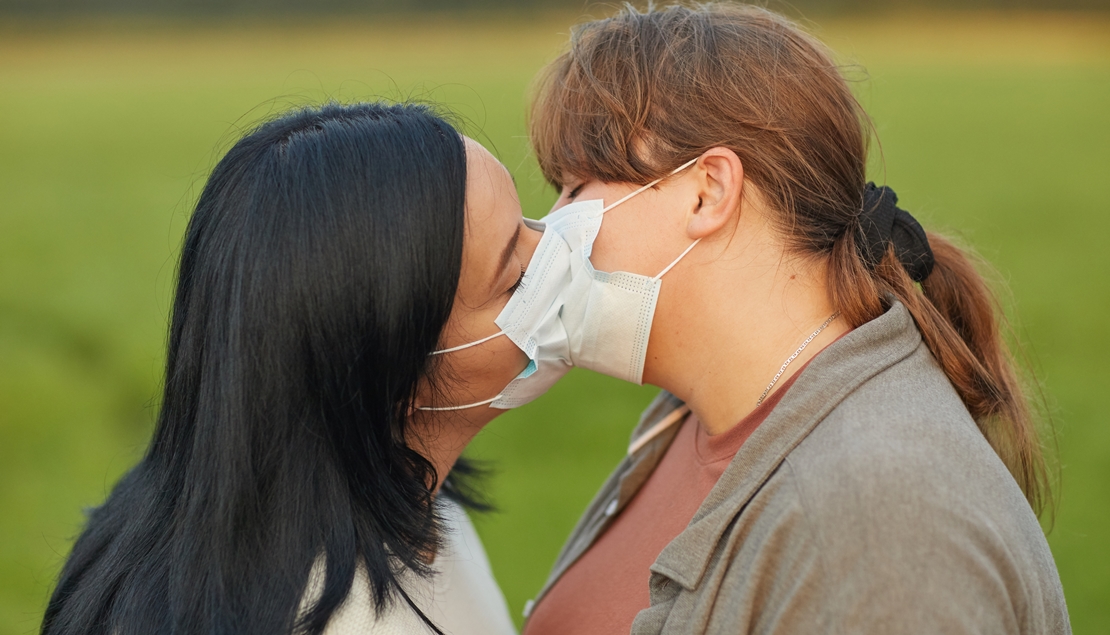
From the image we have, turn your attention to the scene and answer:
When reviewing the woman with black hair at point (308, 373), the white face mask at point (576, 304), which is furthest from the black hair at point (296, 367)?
the white face mask at point (576, 304)

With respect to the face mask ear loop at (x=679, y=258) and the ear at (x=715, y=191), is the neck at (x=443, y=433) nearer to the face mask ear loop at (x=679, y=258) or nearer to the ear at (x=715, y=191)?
the face mask ear loop at (x=679, y=258)

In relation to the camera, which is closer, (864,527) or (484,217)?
(864,527)

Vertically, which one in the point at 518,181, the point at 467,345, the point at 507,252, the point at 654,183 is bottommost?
the point at 518,181

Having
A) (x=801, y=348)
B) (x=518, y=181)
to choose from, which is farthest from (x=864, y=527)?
(x=518, y=181)

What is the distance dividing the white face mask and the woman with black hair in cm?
13

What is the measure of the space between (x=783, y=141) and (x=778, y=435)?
27.9 inches

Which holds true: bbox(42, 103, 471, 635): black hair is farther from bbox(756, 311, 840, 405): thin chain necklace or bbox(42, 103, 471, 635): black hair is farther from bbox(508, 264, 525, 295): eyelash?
bbox(756, 311, 840, 405): thin chain necklace

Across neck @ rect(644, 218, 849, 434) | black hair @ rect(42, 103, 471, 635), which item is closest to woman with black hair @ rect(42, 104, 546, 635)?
black hair @ rect(42, 103, 471, 635)

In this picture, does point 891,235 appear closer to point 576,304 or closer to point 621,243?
point 621,243

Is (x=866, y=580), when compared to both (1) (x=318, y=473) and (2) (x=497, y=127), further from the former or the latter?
(2) (x=497, y=127)

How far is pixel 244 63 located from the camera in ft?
110

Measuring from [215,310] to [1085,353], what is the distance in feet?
29.3

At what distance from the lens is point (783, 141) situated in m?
2.00

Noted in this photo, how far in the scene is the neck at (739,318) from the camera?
6.63ft
